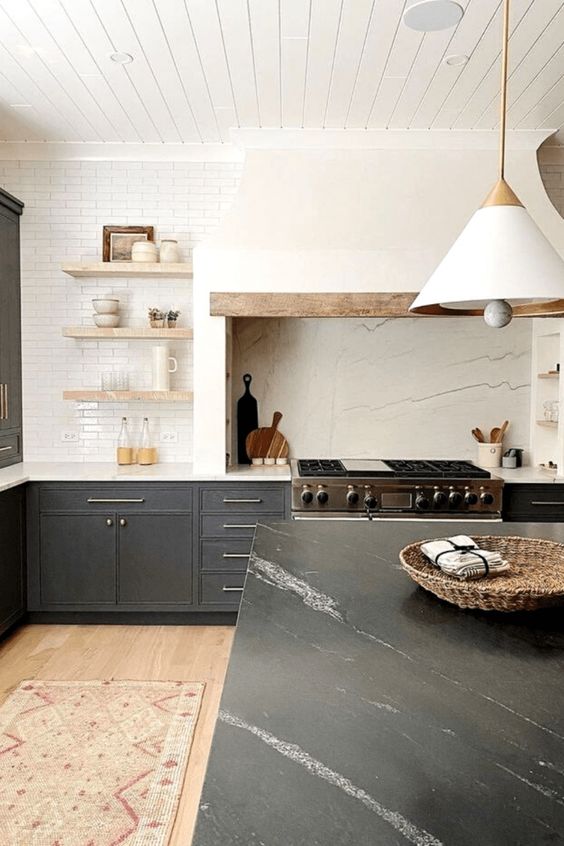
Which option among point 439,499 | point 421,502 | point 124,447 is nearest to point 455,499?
point 439,499

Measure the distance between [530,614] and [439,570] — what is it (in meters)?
0.25

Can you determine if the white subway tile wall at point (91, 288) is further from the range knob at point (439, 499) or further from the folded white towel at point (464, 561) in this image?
the folded white towel at point (464, 561)

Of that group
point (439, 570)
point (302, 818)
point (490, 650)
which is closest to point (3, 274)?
point (439, 570)

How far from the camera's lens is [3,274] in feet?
14.8

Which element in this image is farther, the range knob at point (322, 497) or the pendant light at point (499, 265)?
the range knob at point (322, 497)

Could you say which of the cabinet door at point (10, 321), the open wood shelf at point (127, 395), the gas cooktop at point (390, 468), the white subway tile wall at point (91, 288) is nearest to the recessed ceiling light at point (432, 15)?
the white subway tile wall at point (91, 288)

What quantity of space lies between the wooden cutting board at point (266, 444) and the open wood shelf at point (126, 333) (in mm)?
789

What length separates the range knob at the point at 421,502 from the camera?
4.20 m

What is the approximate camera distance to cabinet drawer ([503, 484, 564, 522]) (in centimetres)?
431

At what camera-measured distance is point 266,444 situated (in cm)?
493

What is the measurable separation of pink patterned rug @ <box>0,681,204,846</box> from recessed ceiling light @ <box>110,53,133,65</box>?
289 cm

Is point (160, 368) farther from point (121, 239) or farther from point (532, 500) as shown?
point (532, 500)

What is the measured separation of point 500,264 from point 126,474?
123 inches

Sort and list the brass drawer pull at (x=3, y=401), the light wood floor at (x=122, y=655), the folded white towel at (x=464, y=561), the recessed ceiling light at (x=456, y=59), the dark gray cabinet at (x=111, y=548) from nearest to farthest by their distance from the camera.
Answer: the folded white towel at (x=464, y=561) < the recessed ceiling light at (x=456, y=59) < the light wood floor at (x=122, y=655) < the dark gray cabinet at (x=111, y=548) < the brass drawer pull at (x=3, y=401)
